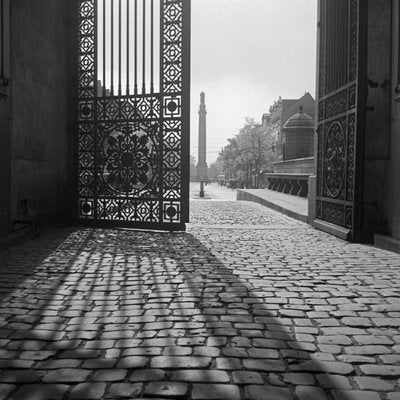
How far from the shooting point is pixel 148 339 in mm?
3000

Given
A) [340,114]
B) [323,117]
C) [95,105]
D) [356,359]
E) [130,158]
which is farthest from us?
[95,105]

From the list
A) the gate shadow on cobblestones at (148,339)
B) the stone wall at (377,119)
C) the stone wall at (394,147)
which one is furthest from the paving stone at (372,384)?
the stone wall at (377,119)

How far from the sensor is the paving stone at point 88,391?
2211 millimetres

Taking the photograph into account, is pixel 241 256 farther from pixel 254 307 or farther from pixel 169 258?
pixel 254 307

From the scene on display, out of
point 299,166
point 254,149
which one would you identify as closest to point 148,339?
point 299,166

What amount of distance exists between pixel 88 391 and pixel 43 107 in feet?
24.1

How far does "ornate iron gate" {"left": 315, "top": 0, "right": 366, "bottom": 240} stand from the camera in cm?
746

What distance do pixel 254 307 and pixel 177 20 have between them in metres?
6.85

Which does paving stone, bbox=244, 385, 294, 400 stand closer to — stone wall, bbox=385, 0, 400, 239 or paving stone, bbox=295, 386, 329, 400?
paving stone, bbox=295, 386, 329, 400

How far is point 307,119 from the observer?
25.5 metres

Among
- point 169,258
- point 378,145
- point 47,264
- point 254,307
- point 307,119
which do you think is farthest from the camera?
point 307,119

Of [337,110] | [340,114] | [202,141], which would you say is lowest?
[340,114]

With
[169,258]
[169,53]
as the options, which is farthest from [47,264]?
[169,53]

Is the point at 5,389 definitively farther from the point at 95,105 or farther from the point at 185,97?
the point at 95,105
